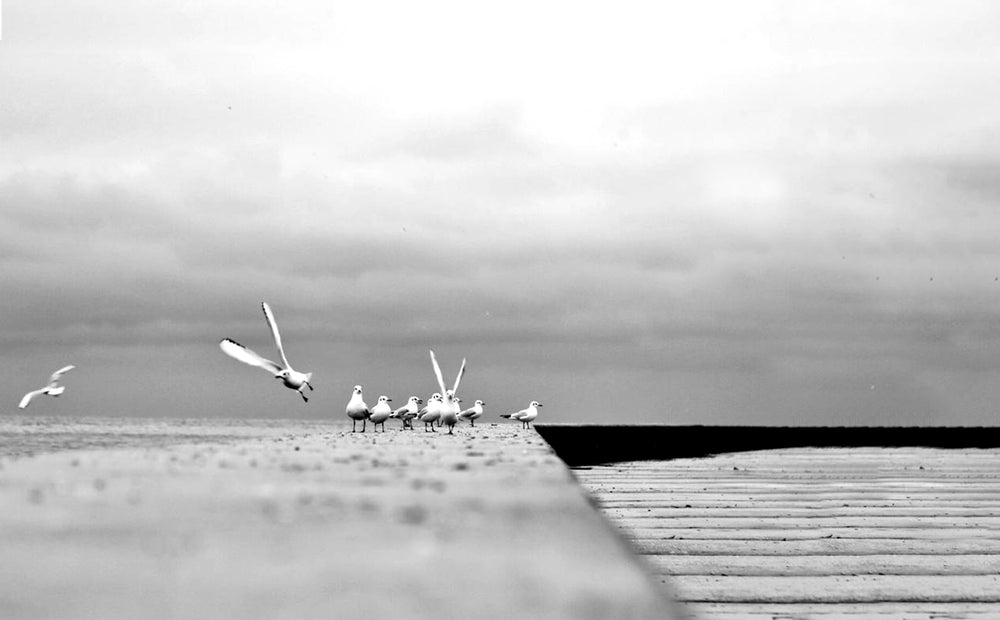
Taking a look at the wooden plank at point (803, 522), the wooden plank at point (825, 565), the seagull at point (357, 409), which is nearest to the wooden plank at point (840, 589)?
the wooden plank at point (825, 565)

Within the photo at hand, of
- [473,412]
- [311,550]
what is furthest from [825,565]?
[473,412]

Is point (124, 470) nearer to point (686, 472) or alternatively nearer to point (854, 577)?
point (854, 577)

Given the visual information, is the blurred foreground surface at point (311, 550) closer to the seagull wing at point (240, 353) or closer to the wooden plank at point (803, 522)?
the wooden plank at point (803, 522)

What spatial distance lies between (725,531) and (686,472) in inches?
226

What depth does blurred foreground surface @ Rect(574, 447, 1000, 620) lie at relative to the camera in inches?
185

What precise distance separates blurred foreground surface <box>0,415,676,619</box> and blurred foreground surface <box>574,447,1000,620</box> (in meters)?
2.51

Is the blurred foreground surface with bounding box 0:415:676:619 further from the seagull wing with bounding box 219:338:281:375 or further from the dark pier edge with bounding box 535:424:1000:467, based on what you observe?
the seagull wing with bounding box 219:338:281:375

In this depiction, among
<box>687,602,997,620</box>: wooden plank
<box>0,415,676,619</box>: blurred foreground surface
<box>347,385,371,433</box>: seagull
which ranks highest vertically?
<box>347,385,371,433</box>: seagull

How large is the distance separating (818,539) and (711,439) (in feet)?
35.8

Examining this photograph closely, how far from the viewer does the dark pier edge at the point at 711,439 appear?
15891 mm

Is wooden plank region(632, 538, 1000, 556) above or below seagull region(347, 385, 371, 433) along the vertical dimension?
below

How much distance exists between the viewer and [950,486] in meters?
10.1

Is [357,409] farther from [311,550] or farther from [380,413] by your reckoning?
[311,550]

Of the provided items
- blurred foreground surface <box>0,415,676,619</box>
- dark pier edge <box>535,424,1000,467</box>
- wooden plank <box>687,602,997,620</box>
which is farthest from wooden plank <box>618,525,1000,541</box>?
dark pier edge <box>535,424,1000,467</box>
